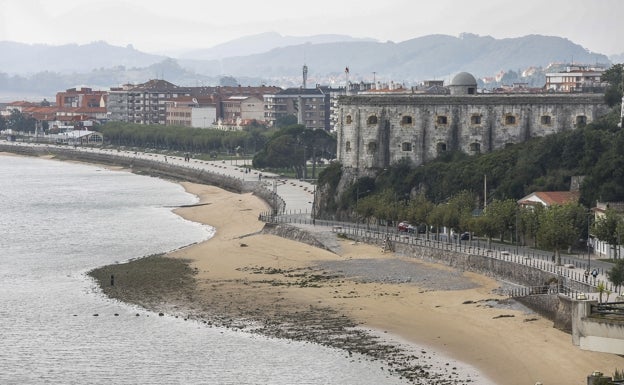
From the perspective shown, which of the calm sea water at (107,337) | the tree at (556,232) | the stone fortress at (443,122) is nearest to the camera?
the calm sea water at (107,337)

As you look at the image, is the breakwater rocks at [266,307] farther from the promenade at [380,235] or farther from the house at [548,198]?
the house at [548,198]

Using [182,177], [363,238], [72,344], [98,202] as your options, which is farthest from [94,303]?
[182,177]

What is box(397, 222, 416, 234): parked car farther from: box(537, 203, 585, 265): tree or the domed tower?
the domed tower

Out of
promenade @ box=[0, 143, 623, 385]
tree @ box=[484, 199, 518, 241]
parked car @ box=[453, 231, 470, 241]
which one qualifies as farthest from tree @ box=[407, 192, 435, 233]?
tree @ box=[484, 199, 518, 241]

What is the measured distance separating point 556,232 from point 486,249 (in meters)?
8.27

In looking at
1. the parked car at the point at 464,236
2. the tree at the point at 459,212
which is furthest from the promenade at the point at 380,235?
the tree at the point at 459,212

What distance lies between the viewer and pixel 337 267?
253 ft

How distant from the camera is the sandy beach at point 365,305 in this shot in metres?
52.0

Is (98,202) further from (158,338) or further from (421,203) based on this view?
(158,338)

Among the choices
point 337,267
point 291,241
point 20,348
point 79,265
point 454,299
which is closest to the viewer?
point 20,348

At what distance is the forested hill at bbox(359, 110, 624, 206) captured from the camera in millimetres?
78000

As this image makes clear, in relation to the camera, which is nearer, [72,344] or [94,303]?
[72,344]

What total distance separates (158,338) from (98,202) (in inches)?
2884

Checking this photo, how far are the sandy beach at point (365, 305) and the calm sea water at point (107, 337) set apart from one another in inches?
75.8
